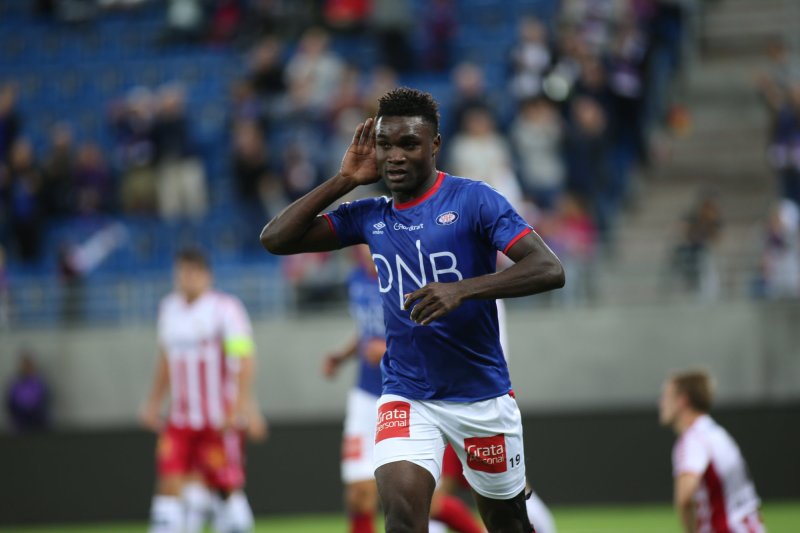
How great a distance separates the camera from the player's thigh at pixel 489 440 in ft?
20.1

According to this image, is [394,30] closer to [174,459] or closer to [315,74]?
[315,74]

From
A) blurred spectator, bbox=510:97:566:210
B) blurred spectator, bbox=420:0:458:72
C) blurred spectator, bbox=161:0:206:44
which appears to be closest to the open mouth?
blurred spectator, bbox=510:97:566:210

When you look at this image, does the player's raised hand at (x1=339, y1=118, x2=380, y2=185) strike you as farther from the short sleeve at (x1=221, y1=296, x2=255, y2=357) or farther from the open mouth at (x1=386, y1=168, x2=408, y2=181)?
the short sleeve at (x1=221, y1=296, x2=255, y2=357)

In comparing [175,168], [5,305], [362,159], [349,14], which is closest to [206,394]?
[362,159]

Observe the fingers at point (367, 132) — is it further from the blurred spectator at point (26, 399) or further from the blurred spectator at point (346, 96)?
the blurred spectator at point (346, 96)

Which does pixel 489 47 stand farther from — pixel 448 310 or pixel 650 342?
pixel 448 310

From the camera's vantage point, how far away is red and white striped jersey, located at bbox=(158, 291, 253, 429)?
10289 millimetres


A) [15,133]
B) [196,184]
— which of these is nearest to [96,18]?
[15,133]

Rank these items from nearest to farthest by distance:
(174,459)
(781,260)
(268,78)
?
(174,459) < (781,260) < (268,78)

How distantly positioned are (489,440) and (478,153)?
9897 mm

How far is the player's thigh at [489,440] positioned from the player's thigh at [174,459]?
14.1ft

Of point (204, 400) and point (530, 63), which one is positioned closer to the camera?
point (204, 400)

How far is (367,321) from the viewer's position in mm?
9336

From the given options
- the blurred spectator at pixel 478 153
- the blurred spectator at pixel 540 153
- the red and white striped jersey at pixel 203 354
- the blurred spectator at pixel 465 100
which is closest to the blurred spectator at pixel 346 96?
the blurred spectator at pixel 465 100
